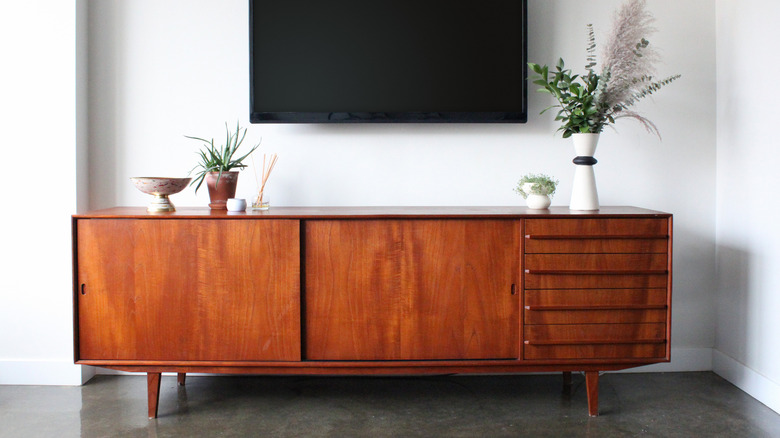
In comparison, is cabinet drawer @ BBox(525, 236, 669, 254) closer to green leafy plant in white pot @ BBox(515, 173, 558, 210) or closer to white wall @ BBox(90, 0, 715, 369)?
green leafy plant in white pot @ BBox(515, 173, 558, 210)

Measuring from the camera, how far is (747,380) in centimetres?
245

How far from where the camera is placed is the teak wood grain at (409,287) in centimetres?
213

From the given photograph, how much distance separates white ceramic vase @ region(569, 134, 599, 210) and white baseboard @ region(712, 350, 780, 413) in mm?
991

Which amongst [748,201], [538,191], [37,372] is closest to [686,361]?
[748,201]

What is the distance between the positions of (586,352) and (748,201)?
1.04m

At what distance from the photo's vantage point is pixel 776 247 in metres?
2.28

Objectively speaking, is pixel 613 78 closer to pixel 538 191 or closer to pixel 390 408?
pixel 538 191

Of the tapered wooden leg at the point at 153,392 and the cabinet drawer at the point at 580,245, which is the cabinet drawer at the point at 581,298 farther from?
the tapered wooden leg at the point at 153,392

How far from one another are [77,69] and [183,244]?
1.09 meters

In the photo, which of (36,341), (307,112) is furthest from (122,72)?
(36,341)

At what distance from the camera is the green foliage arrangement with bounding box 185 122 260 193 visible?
7.84 ft

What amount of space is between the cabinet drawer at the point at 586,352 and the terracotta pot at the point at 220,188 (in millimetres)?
1356

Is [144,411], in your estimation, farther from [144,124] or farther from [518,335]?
[518,335]

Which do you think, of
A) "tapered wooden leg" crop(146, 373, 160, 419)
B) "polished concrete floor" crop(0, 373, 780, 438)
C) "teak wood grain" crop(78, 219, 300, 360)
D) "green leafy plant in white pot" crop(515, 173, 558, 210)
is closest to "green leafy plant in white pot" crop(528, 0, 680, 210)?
"green leafy plant in white pot" crop(515, 173, 558, 210)
